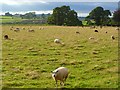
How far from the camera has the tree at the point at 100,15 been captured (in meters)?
112

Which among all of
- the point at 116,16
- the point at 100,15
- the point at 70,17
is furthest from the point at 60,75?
the point at 100,15

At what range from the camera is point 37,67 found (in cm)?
1738

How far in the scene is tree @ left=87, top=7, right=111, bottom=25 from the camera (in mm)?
112213

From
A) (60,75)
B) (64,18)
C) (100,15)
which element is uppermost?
(100,15)

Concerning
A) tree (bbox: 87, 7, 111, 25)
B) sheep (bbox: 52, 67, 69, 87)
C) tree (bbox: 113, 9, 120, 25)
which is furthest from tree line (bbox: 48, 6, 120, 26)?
sheep (bbox: 52, 67, 69, 87)

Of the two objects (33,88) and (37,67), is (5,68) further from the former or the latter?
(33,88)

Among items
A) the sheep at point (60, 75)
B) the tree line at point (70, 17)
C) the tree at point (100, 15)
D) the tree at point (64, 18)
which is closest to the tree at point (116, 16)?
the tree line at point (70, 17)

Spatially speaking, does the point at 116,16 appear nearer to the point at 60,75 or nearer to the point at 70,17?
the point at 70,17

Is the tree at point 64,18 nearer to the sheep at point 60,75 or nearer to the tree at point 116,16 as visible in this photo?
the tree at point 116,16

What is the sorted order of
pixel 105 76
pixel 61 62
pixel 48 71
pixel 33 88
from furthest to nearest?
pixel 61 62, pixel 48 71, pixel 105 76, pixel 33 88

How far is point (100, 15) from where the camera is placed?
371 ft

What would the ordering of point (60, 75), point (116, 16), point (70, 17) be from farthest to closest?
point (70, 17), point (116, 16), point (60, 75)

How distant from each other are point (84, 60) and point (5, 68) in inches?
228

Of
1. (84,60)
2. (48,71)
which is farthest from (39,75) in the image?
(84,60)
